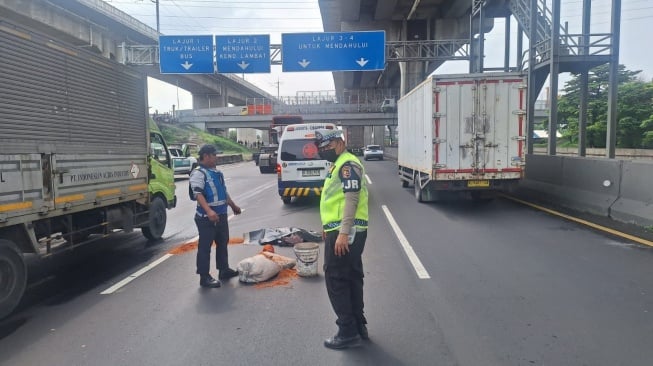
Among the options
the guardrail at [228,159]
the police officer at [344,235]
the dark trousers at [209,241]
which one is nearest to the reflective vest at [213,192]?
the dark trousers at [209,241]

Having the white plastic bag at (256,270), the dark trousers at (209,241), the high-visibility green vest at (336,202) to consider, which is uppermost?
the high-visibility green vest at (336,202)

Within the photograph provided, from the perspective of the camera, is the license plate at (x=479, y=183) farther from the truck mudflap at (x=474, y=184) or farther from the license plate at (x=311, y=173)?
the license plate at (x=311, y=173)

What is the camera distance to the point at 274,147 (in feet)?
105

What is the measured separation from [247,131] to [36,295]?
121610 mm

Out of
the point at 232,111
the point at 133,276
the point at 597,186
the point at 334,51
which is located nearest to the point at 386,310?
the point at 133,276

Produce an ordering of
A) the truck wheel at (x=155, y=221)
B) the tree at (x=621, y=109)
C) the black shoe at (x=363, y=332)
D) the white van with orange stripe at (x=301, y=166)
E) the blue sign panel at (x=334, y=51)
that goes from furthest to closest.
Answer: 1. the tree at (x=621, y=109)
2. the blue sign panel at (x=334, y=51)
3. the white van with orange stripe at (x=301, y=166)
4. the truck wheel at (x=155, y=221)
5. the black shoe at (x=363, y=332)

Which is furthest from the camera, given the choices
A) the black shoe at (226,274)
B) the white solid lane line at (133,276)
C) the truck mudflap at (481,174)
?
the truck mudflap at (481,174)

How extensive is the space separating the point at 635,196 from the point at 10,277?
998 cm

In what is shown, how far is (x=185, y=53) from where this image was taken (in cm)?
2500

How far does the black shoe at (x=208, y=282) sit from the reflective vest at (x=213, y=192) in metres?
0.76

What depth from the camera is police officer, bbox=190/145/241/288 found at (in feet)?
19.3

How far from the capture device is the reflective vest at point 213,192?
600cm

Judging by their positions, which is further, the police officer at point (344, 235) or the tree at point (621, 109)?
the tree at point (621, 109)

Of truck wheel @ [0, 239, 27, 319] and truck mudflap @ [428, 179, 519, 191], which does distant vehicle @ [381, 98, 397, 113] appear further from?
truck wheel @ [0, 239, 27, 319]
